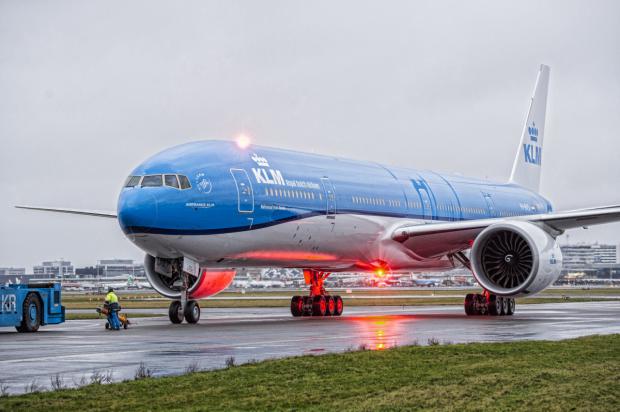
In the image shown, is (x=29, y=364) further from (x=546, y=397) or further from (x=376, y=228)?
(x=376, y=228)

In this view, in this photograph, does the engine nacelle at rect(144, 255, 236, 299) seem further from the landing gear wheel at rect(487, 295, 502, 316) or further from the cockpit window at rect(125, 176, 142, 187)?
the landing gear wheel at rect(487, 295, 502, 316)

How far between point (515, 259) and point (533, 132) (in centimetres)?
1729

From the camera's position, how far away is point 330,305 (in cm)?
3275

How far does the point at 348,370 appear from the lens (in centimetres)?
1357

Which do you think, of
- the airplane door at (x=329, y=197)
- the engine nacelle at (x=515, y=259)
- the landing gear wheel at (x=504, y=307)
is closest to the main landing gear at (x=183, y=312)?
the airplane door at (x=329, y=197)

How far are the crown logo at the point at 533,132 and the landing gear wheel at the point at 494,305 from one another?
14592 mm

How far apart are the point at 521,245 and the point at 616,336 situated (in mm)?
10215

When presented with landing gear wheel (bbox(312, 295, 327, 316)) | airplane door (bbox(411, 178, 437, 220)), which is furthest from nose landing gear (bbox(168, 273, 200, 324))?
airplane door (bbox(411, 178, 437, 220))

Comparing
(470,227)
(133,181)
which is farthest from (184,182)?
(470,227)

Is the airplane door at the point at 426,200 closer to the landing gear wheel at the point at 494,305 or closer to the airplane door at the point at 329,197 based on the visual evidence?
the landing gear wheel at the point at 494,305

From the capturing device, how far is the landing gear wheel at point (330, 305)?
32656 millimetres

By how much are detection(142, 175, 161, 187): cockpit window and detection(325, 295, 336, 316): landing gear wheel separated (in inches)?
385

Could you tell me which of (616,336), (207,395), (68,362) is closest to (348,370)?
(207,395)

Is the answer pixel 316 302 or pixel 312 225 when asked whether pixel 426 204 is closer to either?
pixel 316 302
